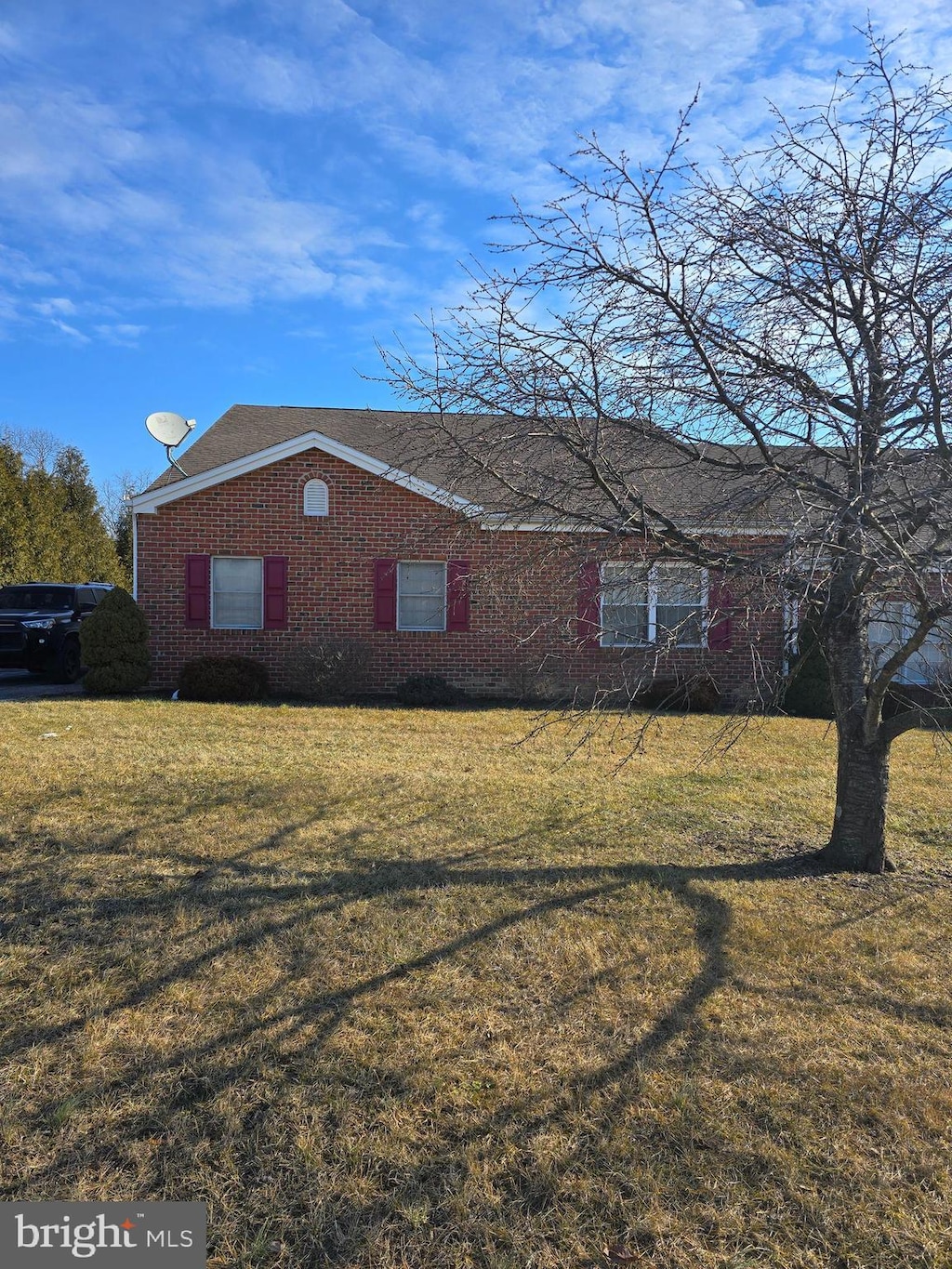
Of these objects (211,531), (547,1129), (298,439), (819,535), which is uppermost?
(298,439)

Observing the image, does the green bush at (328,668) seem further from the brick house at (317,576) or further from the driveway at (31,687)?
the driveway at (31,687)

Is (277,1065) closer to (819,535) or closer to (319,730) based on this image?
(819,535)

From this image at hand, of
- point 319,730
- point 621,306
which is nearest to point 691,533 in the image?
point 621,306

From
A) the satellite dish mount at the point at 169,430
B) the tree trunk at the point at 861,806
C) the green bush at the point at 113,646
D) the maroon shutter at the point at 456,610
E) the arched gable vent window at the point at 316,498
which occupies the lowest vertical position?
the tree trunk at the point at 861,806

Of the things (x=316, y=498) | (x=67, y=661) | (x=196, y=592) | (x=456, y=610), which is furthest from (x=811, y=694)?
(x=67, y=661)

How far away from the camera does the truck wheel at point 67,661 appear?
14758mm

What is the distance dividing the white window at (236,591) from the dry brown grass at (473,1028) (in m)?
6.80

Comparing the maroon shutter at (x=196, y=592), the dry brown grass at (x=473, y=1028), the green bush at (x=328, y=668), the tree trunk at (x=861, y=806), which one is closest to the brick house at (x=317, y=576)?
the maroon shutter at (x=196, y=592)

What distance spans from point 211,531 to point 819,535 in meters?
11.4

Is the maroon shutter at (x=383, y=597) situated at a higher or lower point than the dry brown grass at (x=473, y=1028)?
higher

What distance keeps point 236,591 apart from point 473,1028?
11.1 m

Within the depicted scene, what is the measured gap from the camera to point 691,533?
5434 mm

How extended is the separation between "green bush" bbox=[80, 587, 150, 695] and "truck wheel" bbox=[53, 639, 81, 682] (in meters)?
2.74

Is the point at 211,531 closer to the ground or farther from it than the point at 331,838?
farther from it
